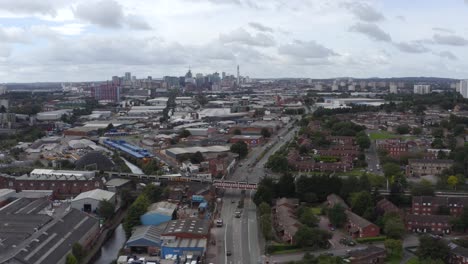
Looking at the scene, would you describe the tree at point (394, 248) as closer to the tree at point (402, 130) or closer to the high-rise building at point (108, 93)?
the tree at point (402, 130)

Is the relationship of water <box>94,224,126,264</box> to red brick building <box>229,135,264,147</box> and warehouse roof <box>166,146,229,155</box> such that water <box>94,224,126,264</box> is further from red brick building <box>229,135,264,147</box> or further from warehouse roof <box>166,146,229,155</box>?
red brick building <box>229,135,264,147</box>

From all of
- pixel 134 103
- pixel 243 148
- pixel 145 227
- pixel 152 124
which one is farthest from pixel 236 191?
pixel 134 103

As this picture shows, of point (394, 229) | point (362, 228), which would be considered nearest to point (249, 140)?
point (362, 228)

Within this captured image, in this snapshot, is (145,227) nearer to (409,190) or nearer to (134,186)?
(134,186)

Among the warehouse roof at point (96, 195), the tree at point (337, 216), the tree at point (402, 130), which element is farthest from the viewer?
the tree at point (402, 130)

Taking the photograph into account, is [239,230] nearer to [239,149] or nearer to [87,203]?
[87,203]

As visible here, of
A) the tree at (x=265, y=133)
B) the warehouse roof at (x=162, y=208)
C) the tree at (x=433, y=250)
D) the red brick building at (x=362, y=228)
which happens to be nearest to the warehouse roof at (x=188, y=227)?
the warehouse roof at (x=162, y=208)
